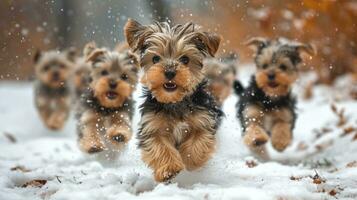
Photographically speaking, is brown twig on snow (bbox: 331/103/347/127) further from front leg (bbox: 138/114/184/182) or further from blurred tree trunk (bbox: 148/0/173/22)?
front leg (bbox: 138/114/184/182)

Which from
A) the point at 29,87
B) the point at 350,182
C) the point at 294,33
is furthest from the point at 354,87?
the point at 29,87

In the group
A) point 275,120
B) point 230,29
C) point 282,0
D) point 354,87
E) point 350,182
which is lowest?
point 350,182

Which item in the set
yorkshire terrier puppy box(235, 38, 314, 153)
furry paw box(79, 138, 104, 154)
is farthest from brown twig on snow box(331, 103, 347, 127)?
furry paw box(79, 138, 104, 154)

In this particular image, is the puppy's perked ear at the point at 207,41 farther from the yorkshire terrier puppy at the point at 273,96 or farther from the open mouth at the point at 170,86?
the yorkshire terrier puppy at the point at 273,96

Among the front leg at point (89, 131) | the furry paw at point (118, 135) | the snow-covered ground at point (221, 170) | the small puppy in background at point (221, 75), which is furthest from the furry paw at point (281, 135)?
the front leg at point (89, 131)

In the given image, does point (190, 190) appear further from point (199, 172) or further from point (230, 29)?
point (230, 29)

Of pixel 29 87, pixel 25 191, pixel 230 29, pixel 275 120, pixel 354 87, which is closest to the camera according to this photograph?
pixel 25 191

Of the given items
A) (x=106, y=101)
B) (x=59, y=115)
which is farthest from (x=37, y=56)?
(x=106, y=101)
